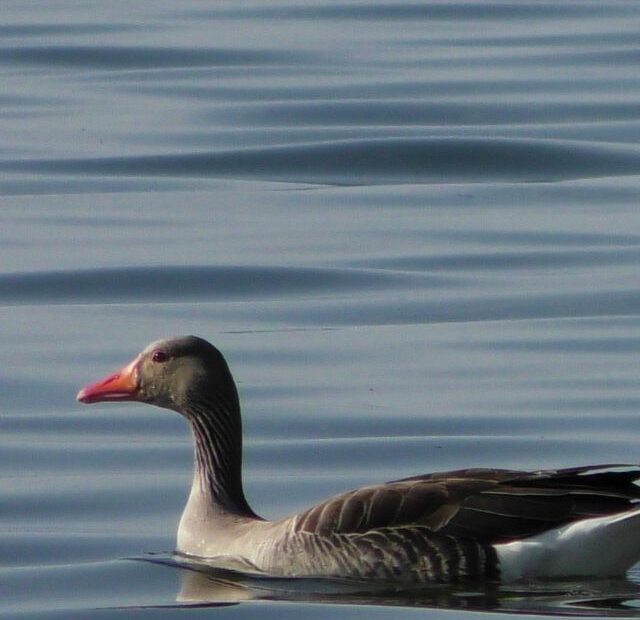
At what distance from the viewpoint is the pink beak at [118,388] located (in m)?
10.5

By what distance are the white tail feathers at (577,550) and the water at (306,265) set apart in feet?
0.40

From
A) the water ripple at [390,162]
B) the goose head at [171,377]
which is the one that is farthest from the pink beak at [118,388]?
the water ripple at [390,162]

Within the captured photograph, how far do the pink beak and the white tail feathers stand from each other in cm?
200

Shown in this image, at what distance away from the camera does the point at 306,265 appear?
55.1ft

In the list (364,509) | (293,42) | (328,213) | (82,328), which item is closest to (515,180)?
(328,213)

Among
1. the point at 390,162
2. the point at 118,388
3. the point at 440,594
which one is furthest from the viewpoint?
the point at 390,162

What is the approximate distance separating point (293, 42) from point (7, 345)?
14810 millimetres

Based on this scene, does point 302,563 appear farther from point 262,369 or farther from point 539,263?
point 539,263

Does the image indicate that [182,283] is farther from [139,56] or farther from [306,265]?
[139,56]

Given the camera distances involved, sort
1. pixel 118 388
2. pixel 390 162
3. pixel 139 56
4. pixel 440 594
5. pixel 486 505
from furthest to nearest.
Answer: pixel 139 56
pixel 390 162
pixel 118 388
pixel 486 505
pixel 440 594

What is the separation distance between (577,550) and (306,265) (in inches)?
293

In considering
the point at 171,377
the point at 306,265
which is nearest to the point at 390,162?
the point at 306,265

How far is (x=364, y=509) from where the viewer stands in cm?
968

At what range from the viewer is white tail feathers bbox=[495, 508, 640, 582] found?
9.55m
